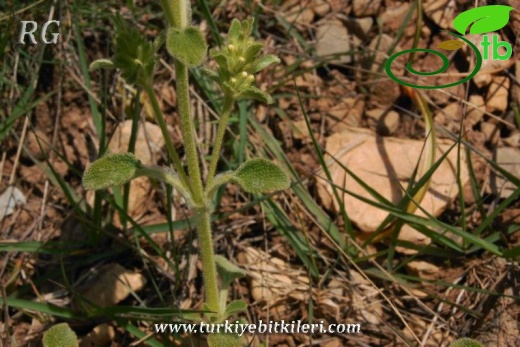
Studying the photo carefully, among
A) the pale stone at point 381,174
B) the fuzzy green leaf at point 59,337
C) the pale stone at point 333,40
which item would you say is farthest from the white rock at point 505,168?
the fuzzy green leaf at point 59,337

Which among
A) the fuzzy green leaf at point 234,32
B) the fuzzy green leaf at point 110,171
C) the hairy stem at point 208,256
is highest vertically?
the fuzzy green leaf at point 234,32

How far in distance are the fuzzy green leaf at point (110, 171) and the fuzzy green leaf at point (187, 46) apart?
0.50 meters

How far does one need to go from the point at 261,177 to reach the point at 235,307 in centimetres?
57

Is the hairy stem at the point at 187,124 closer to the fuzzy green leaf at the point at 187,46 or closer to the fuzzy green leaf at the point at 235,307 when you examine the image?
the fuzzy green leaf at the point at 187,46

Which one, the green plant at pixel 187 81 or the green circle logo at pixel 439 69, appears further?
the green circle logo at pixel 439 69

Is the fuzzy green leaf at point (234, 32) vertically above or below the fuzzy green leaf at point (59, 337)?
above

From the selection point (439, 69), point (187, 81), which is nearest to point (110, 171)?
point (187, 81)

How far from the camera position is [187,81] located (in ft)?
7.40

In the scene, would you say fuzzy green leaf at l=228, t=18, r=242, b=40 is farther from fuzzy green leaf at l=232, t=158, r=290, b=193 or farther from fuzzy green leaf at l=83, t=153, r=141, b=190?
fuzzy green leaf at l=83, t=153, r=141, b=190

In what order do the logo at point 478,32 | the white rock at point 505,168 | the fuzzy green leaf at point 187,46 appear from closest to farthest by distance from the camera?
1. the fuzzy green leaf at point 187,46
2. the white rock at point 505,168
3. the logo at point 478,32

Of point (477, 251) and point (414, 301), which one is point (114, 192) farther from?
point (477, 251)

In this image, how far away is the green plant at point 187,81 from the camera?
2.14m

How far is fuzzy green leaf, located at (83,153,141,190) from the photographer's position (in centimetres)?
227

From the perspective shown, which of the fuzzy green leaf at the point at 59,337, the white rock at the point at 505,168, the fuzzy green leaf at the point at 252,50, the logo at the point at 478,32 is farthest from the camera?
the logo at the point at 478,32
